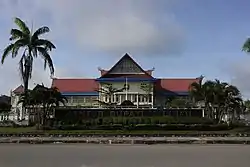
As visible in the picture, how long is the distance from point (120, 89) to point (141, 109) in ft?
76.3

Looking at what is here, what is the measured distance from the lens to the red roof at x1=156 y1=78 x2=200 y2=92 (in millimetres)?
82750

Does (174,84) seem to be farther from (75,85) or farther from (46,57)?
(46,57)

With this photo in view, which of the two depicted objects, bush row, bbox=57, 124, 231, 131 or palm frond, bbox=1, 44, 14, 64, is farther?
palm frond, bbox=1, 44, 14, 64

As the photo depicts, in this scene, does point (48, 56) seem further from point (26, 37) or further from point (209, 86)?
→ point (209, 86)

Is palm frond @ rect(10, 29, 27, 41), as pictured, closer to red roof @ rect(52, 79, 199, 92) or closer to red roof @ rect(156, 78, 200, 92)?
red roof @ rect(52, 79, 199, 92)

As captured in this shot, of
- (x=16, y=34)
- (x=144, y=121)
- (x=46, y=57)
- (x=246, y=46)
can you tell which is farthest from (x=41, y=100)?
(x=246, y=46)

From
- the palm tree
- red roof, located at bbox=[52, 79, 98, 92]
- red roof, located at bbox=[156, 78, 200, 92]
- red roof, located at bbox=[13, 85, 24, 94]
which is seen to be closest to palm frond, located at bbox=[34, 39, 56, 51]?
the palm tree

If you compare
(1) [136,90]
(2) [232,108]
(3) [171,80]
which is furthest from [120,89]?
(2) [232,108]

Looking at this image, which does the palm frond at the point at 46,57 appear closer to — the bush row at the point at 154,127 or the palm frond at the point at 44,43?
the palm frond at the point at 44,43

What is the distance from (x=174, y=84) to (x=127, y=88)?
10373mm

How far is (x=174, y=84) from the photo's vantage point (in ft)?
277

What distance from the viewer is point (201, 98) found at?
51500mm

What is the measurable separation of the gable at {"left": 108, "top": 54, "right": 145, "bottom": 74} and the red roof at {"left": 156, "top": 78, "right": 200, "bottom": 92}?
6004 mm

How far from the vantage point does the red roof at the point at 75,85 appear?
8350cm
